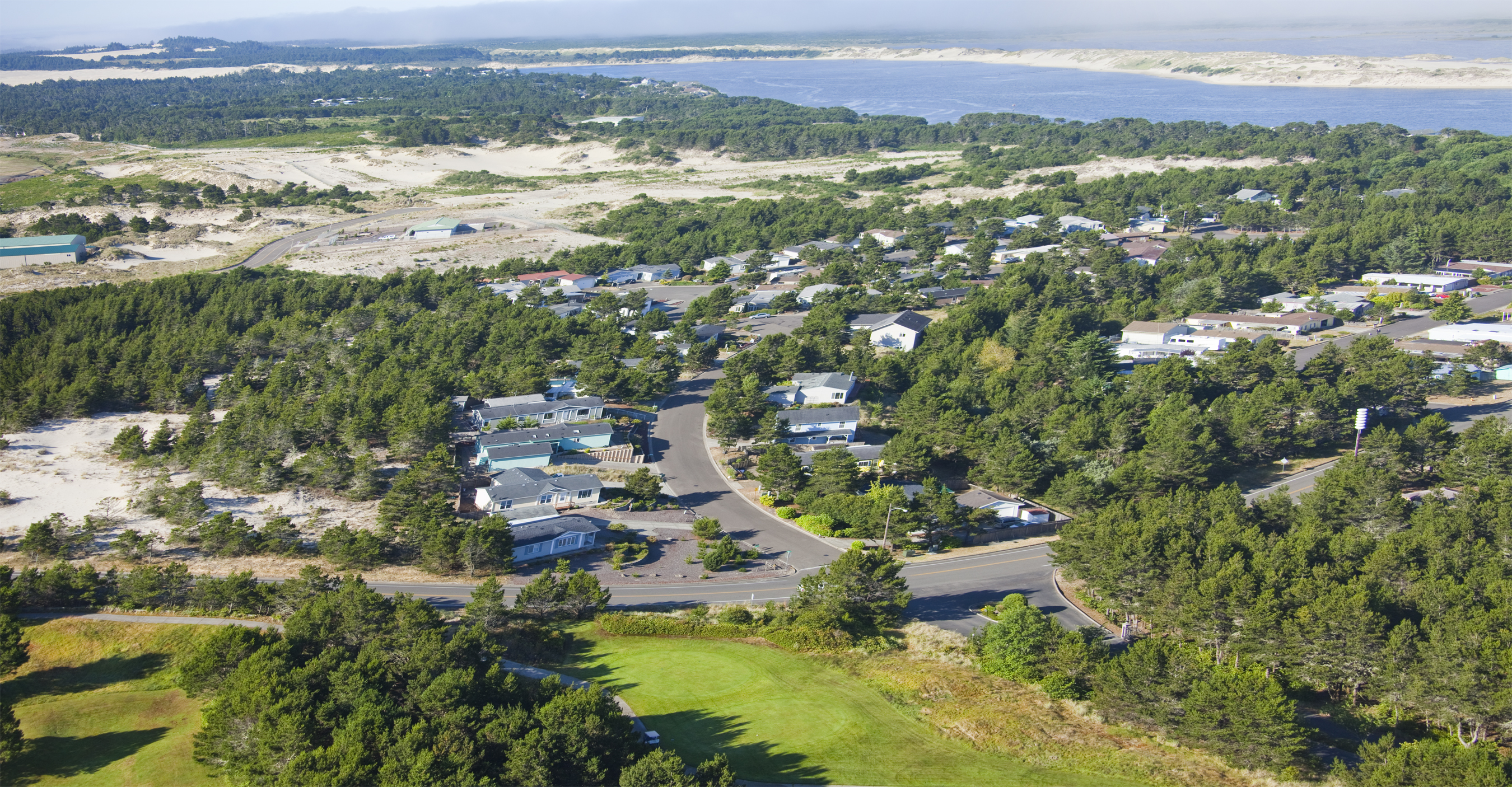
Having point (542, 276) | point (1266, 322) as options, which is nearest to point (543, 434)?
point (542, 276)

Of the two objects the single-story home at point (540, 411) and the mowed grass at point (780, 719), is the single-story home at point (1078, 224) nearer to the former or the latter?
the single-story home at point (540, 411)

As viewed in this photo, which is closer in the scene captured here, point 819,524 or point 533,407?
point 819,524

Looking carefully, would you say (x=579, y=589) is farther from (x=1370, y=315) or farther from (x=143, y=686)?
(x=1370, y=315)

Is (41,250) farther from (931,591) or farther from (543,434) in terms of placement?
(931,591)

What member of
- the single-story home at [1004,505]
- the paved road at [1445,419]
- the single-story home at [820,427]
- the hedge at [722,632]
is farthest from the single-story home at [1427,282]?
the hedge at [722,632]

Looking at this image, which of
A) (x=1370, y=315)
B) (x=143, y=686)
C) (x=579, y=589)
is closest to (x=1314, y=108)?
(x=1370, y=315)

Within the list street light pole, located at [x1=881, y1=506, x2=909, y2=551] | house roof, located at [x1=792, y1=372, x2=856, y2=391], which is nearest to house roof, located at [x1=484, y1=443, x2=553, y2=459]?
house roof, located at [x1=792, y1=372, x2=856, y2=391]
